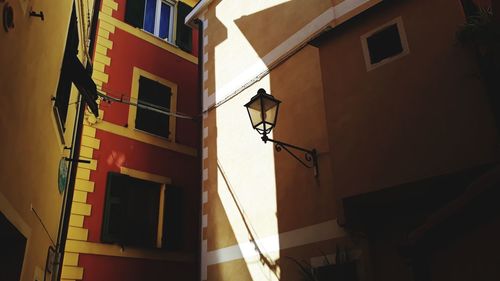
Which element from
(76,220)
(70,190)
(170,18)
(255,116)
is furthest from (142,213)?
(170,18)

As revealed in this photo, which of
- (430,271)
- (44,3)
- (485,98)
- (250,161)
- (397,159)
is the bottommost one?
(430,271)

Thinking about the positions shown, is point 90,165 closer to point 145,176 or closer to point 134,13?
point 145,176

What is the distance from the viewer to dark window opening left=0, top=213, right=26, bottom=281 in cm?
467

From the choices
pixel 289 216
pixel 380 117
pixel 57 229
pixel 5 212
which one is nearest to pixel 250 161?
pixel 289 216

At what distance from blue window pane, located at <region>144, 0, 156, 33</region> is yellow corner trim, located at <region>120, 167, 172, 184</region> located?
4.43m

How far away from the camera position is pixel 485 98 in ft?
14.9

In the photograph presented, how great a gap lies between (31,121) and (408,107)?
167 inches

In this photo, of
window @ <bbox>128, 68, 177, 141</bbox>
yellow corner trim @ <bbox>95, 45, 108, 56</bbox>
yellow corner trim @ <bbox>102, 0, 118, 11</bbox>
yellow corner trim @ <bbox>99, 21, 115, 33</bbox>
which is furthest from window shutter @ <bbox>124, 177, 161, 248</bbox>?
yellow corner trim @ <bbox>102, 0, 118, 11</bbox>

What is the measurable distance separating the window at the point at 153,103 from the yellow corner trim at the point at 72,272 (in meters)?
3.49

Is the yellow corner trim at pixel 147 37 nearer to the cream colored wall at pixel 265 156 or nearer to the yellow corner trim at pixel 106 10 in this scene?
the yellow corner trim at pixel 106 10

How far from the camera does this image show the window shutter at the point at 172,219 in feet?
32.4

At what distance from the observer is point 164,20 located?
12828 millimetres

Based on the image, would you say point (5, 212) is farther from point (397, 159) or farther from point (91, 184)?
point (91, 184)

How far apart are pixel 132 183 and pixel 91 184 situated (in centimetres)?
94
